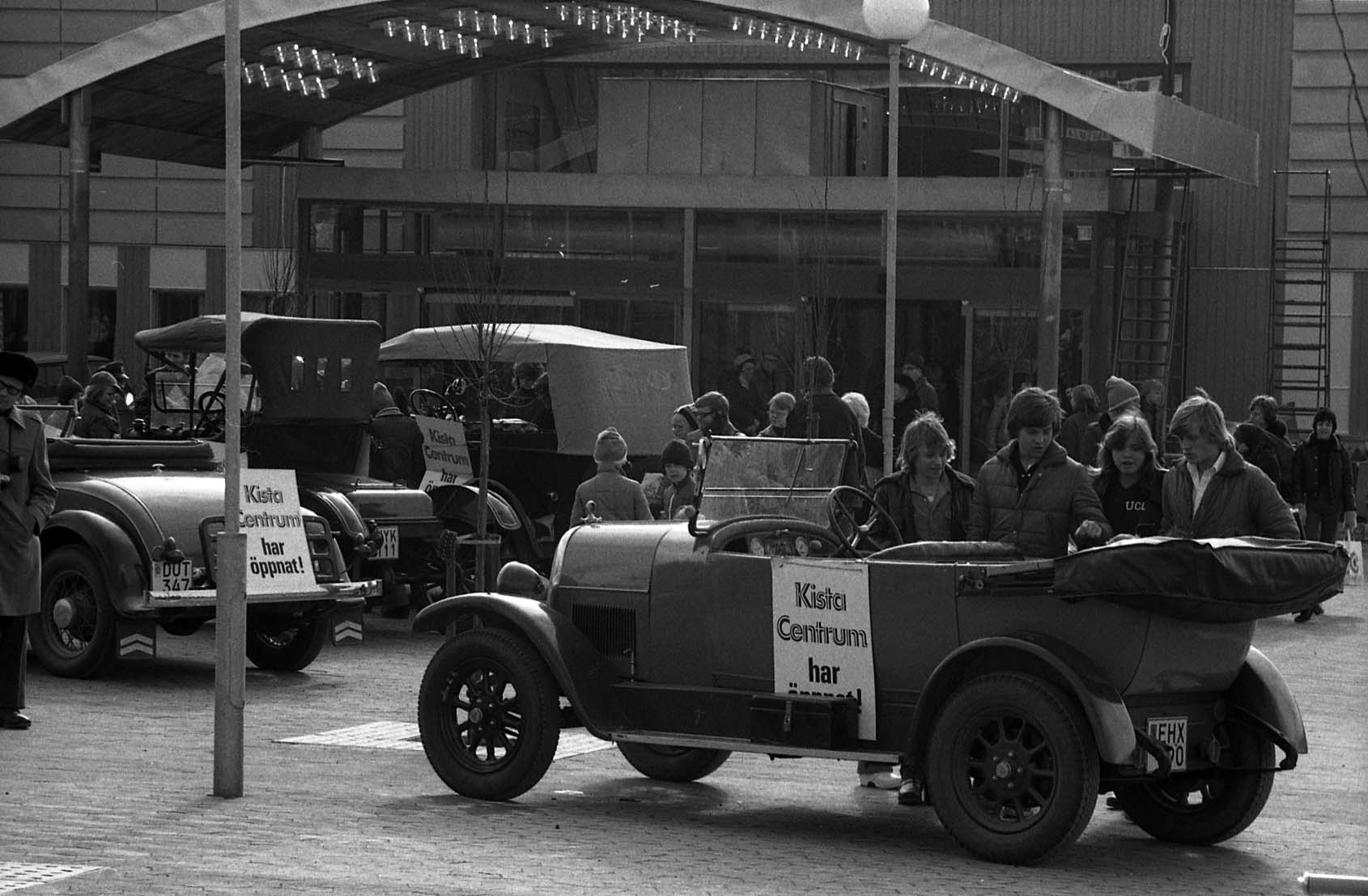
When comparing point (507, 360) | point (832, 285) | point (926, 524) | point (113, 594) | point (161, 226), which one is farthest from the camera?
point (161, 226)

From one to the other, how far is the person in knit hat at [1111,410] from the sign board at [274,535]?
4.95 m

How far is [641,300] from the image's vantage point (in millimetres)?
31453

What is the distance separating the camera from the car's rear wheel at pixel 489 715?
951 cm

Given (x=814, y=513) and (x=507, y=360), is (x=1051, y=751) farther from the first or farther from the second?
(x=507, y=360)

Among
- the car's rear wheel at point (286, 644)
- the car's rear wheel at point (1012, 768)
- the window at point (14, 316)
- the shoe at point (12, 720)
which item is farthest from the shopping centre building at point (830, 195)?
the car's rear wheel at point (1012, 768)

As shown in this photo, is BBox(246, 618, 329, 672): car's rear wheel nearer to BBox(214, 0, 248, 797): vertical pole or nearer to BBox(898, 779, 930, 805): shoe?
BBox(214, 0, 248, 797): vertical pole

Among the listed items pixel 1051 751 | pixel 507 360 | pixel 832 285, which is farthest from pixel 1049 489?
pixel 832 285

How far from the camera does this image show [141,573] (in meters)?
13.2

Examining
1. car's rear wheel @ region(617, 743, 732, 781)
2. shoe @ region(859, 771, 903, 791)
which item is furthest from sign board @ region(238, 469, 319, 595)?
shoe @ region(859, 771, 903, 791)

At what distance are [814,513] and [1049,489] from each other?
A: 1.00 metres

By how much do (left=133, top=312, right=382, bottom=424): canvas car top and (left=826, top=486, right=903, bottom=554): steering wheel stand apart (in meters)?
7.25

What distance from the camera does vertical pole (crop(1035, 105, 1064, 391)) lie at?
80.2 feet

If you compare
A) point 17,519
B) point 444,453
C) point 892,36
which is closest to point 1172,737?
point 17,519

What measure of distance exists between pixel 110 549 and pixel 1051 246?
13.8 metres
